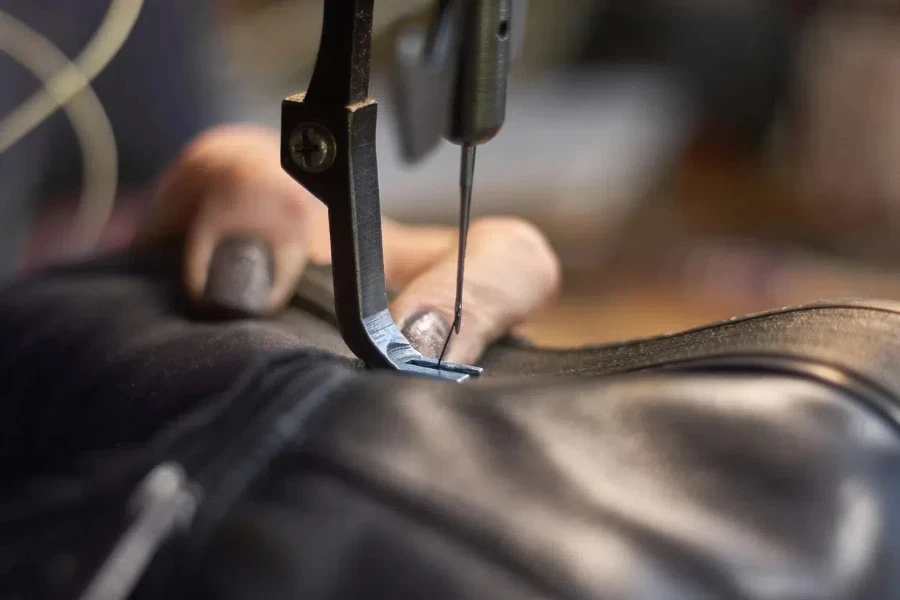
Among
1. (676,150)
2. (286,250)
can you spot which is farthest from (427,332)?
(676,150)

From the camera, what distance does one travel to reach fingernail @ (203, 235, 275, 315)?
0.35m

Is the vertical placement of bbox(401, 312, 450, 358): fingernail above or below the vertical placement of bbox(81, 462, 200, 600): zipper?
above

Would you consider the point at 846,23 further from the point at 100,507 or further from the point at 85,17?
the point at 100,507

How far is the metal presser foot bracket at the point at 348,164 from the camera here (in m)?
0.27

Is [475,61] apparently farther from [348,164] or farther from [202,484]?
[202,484]

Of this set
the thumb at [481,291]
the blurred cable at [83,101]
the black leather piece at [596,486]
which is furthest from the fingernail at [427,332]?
the blurred cable at [83,101]

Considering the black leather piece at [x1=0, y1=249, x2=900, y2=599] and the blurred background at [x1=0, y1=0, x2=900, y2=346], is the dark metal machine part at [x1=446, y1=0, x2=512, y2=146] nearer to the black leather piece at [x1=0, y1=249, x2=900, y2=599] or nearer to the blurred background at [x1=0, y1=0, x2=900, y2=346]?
the black leather piece at [x1=0, y1=249, x2=900, y2=599]

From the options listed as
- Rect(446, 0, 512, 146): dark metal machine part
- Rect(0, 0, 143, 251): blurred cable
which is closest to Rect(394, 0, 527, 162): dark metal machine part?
Rect(446, 0, 512, 146): dark metal machine part

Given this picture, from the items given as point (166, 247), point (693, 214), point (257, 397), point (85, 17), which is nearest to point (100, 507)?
point (257, 397)

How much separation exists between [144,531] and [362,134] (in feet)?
0.47

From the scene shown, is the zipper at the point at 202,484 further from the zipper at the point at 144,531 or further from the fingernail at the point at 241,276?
the fingernail at the point at 241,276

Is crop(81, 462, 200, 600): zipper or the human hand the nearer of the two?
crop(81, 462, 200, 600): zipper

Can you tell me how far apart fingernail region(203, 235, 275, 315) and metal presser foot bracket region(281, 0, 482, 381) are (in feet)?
0.23

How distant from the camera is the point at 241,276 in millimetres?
362
